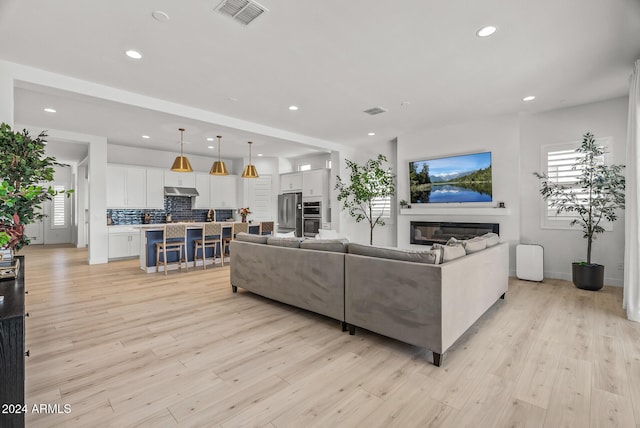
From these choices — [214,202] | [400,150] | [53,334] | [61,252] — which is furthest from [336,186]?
[61,252]

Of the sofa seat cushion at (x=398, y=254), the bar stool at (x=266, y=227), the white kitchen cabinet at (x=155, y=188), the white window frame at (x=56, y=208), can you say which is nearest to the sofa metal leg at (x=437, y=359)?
the sofa seat cushion at (x=398, y=254)

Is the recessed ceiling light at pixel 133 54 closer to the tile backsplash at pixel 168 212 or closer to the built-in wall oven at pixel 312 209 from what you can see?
the built-in wall oven at pixel 312 209

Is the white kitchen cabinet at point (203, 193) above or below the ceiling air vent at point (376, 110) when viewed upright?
below

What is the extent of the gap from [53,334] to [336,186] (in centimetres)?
543

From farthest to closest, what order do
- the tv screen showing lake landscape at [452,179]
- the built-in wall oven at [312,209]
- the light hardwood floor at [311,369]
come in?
the built-in wall oven at [312,209] → the tv screen showing lake landscape at [452,179] → the light hardwood floor at [311,369]

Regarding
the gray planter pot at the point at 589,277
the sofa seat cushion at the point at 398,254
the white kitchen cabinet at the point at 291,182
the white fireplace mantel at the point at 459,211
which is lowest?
the gray planter pot at the point at 589,277

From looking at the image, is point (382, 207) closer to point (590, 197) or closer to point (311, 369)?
point (590, 197)

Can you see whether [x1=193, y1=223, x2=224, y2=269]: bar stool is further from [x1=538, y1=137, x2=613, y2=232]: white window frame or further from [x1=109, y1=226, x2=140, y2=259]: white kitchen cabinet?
[x1=538, y1=137, x2=613, y2=232]: white window frame

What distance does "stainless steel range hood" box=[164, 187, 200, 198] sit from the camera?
8008 mm

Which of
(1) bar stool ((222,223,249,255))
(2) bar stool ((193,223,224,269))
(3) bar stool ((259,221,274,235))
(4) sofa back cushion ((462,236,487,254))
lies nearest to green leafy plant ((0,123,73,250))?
(4) sofa back cushion ((462,236,487,254))

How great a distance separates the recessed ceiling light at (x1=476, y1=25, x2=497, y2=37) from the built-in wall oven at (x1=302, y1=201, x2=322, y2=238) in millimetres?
5683

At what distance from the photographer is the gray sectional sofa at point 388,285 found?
235 centimetres

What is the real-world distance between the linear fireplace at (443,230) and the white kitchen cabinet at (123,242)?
21.2ft

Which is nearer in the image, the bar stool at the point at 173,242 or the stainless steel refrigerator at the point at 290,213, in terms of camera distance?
the bar stool at the point at 173,242
